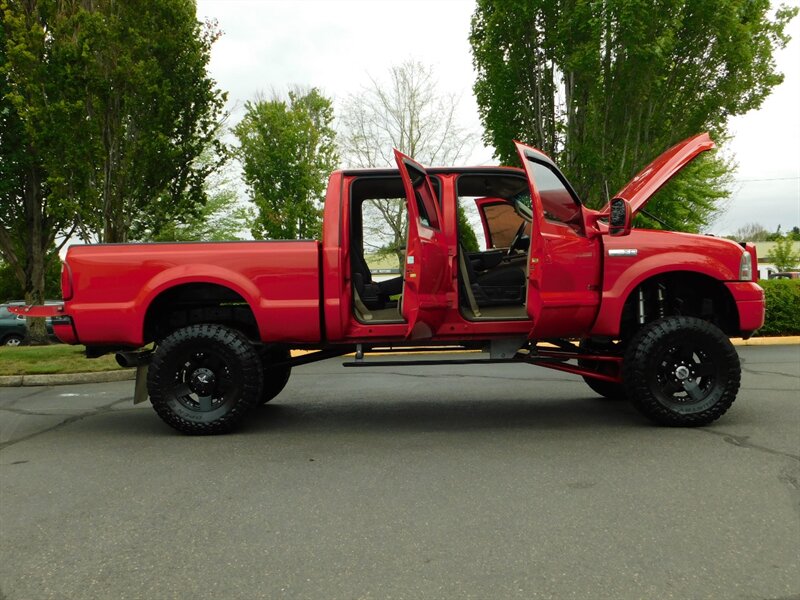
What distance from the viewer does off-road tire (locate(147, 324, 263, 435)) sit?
5371 mm

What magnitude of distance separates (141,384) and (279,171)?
17351mm

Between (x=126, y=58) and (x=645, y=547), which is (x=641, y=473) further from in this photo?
(x=126, y=58)

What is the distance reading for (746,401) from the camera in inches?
260

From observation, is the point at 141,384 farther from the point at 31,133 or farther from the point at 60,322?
the point at 31,133

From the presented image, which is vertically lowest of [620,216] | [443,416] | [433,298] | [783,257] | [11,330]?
[11,330]

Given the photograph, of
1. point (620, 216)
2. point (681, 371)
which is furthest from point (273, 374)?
point (681, 371)

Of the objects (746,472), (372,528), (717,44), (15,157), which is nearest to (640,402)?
(746,472)

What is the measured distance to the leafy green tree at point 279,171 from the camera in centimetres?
2225

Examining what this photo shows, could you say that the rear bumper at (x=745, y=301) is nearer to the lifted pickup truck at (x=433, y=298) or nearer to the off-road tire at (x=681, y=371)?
the lifted pickup truck at (x=433, y=298)

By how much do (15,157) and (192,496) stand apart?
1472 cm

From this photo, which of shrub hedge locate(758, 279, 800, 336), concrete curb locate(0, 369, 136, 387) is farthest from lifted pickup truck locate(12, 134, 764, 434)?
shrub hedge locate(758, 279, 800, 336)

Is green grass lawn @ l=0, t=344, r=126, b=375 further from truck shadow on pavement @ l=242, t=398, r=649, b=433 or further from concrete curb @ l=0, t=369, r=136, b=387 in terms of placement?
truck shadow on pavement @ l=242, t=398, r=649, b=433

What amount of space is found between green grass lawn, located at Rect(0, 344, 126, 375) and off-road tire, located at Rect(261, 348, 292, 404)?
416 centimetres

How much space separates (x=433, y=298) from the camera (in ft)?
17.4
